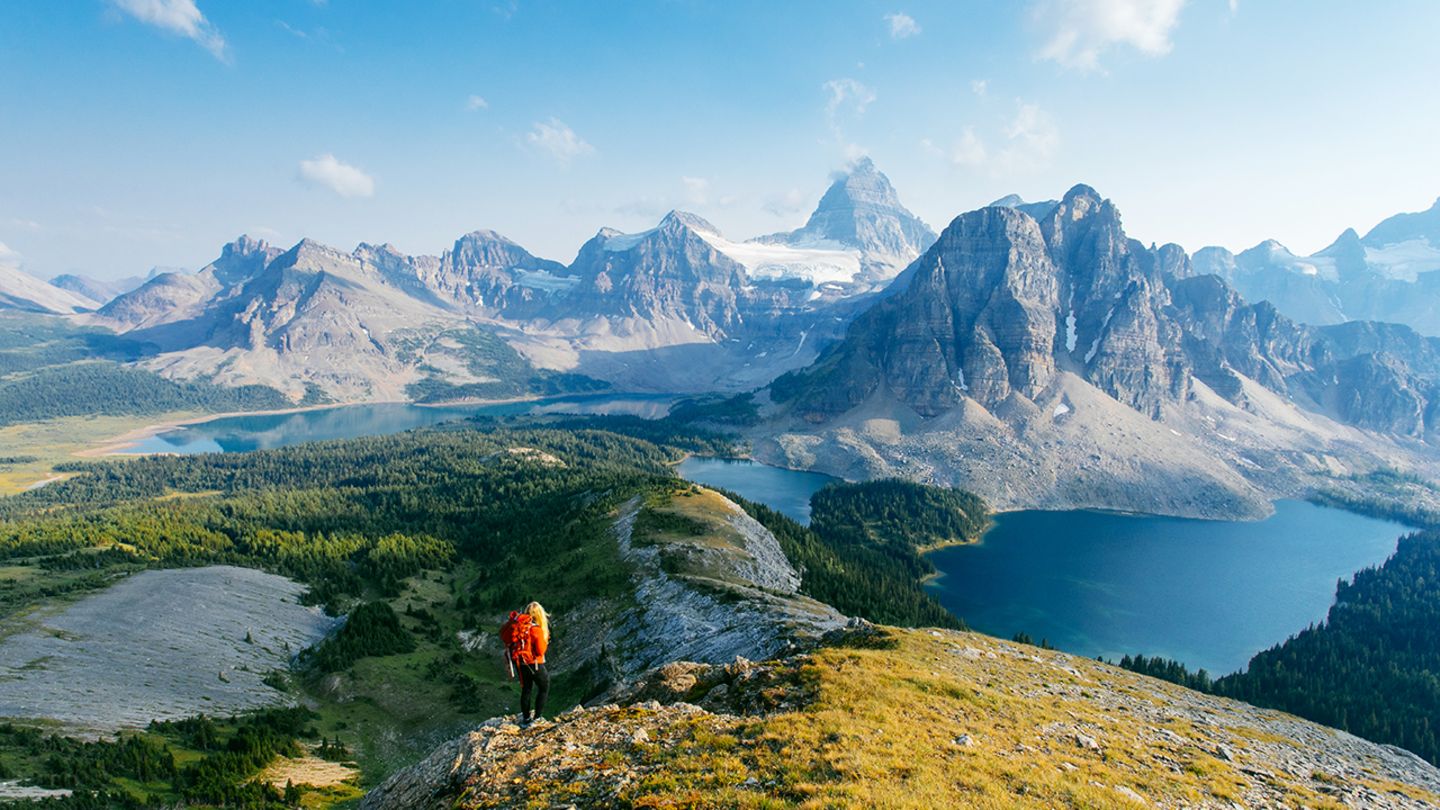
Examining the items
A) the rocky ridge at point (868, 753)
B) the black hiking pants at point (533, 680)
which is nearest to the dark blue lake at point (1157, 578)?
the rocky ridge at point (868, 753)

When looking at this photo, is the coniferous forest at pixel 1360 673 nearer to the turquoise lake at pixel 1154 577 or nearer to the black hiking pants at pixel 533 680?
the turquoise lake at pixel 1154 577

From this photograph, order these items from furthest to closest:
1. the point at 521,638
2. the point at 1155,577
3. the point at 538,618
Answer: the point at 1155,577 → the point at 538,618 → the point at 521,638

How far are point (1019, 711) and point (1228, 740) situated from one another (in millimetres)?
15299

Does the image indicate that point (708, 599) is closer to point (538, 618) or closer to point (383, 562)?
point (538, 618)

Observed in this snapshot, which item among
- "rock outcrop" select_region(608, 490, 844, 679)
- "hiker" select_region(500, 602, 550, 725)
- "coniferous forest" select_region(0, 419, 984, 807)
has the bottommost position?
"coniferous forest" select_region(0, 419, 984, 807)

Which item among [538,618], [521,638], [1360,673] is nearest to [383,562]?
[538,618]

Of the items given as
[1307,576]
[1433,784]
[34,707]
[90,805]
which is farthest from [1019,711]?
[1307,576]

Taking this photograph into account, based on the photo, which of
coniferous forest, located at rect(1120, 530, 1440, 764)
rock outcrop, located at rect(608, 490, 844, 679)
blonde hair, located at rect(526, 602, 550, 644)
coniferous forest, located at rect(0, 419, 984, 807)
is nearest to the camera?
blonde hair, located at rect(526, 602, 550, 644)

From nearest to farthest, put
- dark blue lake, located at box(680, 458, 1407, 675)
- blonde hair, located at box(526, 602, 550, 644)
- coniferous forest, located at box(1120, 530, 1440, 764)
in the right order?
blonde hair, located at box(526, 602, 550, 644) < coniferous forest, located at box(1120, 530, 1440, 764) < dark blue lake, located at box(680, 458, 1407, 675)

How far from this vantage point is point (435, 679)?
59.4 m

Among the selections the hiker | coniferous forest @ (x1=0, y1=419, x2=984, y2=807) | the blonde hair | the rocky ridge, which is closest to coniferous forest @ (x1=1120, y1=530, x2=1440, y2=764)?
coniferous forest @ (x1=0, y1=419, x2=984, y2=807)

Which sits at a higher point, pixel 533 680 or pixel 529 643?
pixel 529 643

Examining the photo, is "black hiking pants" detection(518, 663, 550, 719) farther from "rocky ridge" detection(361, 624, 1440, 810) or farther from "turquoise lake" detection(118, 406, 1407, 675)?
"turquoise lake" detection(118, 406, 1407, 675)

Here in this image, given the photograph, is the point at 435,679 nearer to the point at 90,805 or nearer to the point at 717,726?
the point at 90,805
